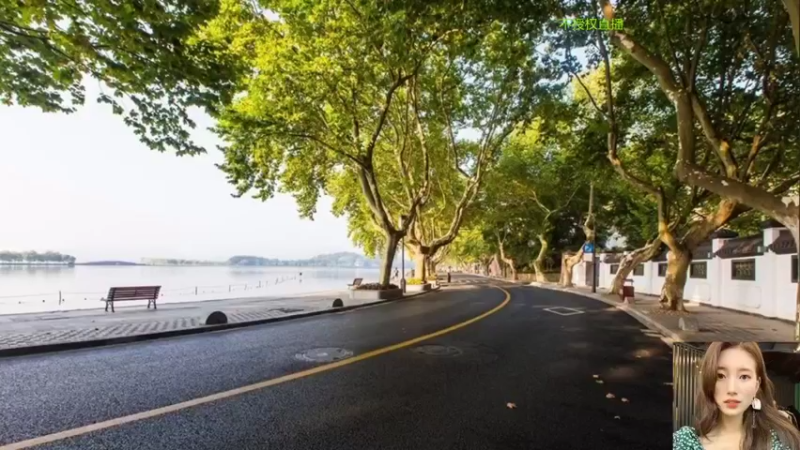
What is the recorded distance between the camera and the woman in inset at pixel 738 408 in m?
1.98

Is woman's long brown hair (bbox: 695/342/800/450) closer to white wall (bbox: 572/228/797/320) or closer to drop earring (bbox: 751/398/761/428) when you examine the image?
drop earring (bbox: 751/398/761/428)

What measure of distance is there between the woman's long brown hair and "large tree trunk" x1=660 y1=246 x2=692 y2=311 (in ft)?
55.4

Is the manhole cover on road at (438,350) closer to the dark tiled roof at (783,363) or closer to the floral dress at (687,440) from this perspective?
the dark tiled roof at (783,363)

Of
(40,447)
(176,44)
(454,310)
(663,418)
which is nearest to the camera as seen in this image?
(40,447)

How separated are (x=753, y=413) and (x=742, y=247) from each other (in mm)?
19006

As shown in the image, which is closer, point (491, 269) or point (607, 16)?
point (607, 16)

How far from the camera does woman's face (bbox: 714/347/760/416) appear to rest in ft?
6.55

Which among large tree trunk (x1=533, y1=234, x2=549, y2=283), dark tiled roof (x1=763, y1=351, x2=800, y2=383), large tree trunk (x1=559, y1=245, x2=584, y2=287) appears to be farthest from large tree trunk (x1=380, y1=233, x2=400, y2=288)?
large tree trunk (x1=533, y1=234, x2=549, y2=283)

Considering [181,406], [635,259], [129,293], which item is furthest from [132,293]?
[635,259]

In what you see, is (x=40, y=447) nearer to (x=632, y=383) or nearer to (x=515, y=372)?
(x=515, y=372)

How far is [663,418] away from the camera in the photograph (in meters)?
5.29

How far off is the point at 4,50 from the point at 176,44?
10.7 feet

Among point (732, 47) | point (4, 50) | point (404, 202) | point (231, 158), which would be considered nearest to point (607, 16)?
point (732, 47)

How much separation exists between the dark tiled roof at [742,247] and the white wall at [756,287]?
0.72 ft
